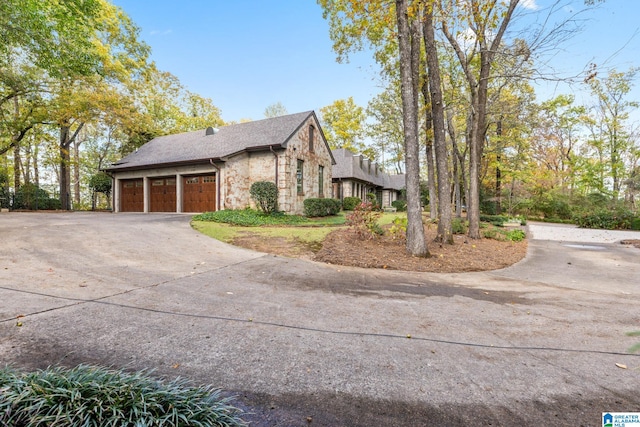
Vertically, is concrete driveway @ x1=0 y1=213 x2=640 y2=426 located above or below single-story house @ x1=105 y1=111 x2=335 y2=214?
below

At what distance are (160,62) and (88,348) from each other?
25074 mm

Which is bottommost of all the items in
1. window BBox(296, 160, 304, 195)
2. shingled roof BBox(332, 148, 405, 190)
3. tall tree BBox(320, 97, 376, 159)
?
window BBox(296, 160, 304, 195)

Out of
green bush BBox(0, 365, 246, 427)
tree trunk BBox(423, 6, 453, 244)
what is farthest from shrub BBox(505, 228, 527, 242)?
green bush BBox(0, 365, 246, 427)

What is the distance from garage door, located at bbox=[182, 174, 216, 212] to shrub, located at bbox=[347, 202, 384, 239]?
985 cm

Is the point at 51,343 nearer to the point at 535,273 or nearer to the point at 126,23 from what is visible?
the point at 535,273

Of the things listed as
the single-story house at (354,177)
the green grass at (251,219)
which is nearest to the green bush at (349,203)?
the single-story house at (354,177)

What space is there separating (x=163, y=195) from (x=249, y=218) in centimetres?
801

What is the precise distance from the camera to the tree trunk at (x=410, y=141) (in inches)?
269

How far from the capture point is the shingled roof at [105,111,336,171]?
51.2 feet

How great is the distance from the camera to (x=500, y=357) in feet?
8.21

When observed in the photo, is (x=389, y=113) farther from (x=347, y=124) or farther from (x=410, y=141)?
(x=347, y=124)

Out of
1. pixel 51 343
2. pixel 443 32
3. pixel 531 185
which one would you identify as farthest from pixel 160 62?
pixel 531 185

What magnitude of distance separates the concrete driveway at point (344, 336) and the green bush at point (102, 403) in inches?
12.6

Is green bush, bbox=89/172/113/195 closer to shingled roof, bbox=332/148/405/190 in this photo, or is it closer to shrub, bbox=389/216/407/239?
shingled roof, bbox=332/148/405/190
